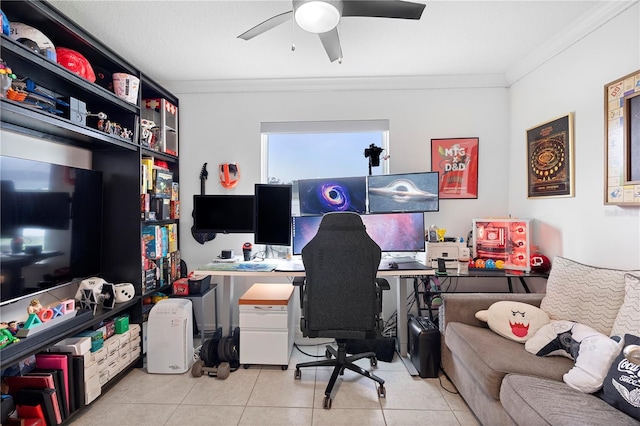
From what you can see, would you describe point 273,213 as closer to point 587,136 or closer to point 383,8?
point 383,8

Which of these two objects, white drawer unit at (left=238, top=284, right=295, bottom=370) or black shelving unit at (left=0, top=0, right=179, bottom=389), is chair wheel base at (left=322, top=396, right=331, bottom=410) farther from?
black shelving unit at (left=0, top=0, right=179, bottom=389)

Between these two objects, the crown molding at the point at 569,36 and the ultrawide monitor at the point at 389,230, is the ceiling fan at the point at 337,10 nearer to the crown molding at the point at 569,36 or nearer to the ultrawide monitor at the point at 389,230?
the crown molding at the point at 569,36

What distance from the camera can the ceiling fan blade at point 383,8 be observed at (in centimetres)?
151

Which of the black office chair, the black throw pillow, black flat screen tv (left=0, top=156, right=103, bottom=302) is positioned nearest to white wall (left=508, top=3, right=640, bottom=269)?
the black throw pillow

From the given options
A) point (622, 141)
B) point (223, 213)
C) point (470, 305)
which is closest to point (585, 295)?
point (470, 305)

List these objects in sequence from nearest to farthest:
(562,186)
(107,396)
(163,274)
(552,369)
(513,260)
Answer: (552,369)
(107,396)
(562,186)
(513,260)
(163,274)

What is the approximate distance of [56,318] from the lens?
68.6 inches

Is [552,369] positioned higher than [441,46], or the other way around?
[441,46]

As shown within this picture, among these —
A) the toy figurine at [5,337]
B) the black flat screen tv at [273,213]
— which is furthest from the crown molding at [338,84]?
the toy figurine at [5,337]

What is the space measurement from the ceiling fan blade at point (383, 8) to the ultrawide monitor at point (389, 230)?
5.18ft

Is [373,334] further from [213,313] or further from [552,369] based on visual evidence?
[213,313]

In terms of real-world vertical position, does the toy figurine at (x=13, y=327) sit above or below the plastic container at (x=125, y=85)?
below

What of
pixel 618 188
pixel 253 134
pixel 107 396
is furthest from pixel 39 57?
pixel 618 188

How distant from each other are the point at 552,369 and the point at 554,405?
340 millimetres
